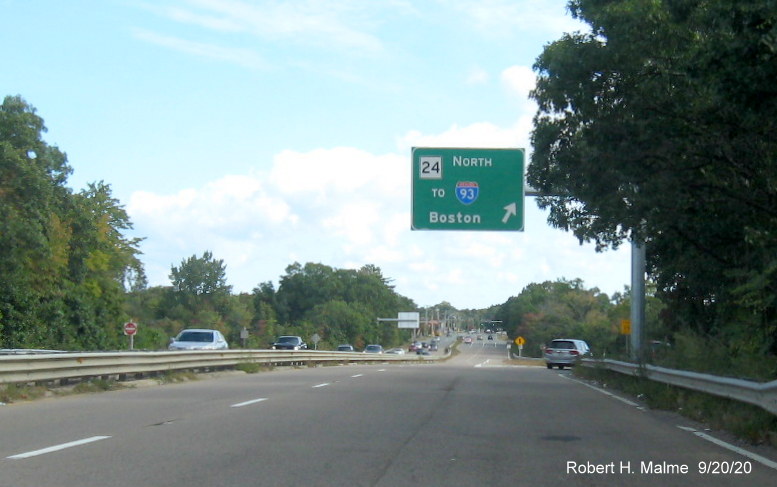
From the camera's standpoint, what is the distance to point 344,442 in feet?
33.4

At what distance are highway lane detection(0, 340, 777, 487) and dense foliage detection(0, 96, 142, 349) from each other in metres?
28.3

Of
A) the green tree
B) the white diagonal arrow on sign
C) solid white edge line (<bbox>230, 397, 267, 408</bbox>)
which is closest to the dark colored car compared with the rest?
the white diagonal arrow on sign

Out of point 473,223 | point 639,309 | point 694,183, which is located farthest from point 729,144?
point 639,309

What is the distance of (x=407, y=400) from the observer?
16469 millimetres

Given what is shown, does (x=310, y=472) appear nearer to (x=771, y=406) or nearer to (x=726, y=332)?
(x=771, y=406)

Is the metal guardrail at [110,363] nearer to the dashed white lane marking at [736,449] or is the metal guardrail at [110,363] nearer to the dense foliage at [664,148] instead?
the dense foliage at [664,148]

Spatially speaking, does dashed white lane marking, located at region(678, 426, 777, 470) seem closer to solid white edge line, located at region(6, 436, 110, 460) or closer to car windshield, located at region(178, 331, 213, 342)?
solid white edge line, located at region(6, 436, 110, 460)

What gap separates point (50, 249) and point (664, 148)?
3597 centimetres

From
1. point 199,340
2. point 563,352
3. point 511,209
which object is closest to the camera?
point 511,209

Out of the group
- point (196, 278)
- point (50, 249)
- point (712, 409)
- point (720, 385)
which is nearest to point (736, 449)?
point (720, 385)

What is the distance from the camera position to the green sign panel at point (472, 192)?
24250mm

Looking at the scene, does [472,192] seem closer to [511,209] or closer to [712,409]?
[511,209]

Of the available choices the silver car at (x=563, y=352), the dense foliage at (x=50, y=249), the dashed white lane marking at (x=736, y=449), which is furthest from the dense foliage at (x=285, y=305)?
the dashed white lane marking at (x=736, y=449)

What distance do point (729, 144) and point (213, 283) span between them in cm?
12139
